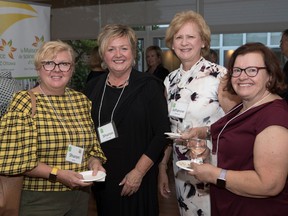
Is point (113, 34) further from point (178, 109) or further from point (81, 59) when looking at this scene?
point (81, 59)

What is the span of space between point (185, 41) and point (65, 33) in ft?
21.4

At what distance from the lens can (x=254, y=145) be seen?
140 cm

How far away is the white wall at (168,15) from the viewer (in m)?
6.10

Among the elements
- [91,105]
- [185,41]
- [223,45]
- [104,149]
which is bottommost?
[104,149]

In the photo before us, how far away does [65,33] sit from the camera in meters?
8.14

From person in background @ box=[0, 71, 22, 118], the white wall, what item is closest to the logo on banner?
person in background @ box=[0, 71, 22, 118]

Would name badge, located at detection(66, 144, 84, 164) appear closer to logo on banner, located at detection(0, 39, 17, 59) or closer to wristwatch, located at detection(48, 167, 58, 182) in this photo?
wristwatch, located at detection(48, 167, 58, 182)

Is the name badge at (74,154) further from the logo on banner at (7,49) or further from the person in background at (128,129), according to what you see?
the logo on banner at (7,49)

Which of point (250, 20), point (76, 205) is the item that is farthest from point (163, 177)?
point (250, 20)

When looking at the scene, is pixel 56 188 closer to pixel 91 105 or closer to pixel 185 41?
pixel 91 105

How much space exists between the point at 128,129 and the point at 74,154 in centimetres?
40

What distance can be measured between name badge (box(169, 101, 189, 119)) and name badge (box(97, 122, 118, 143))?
1.27 feet

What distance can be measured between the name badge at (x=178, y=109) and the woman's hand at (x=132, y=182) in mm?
437

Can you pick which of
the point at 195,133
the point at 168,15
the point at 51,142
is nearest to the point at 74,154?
the point at 51,142
